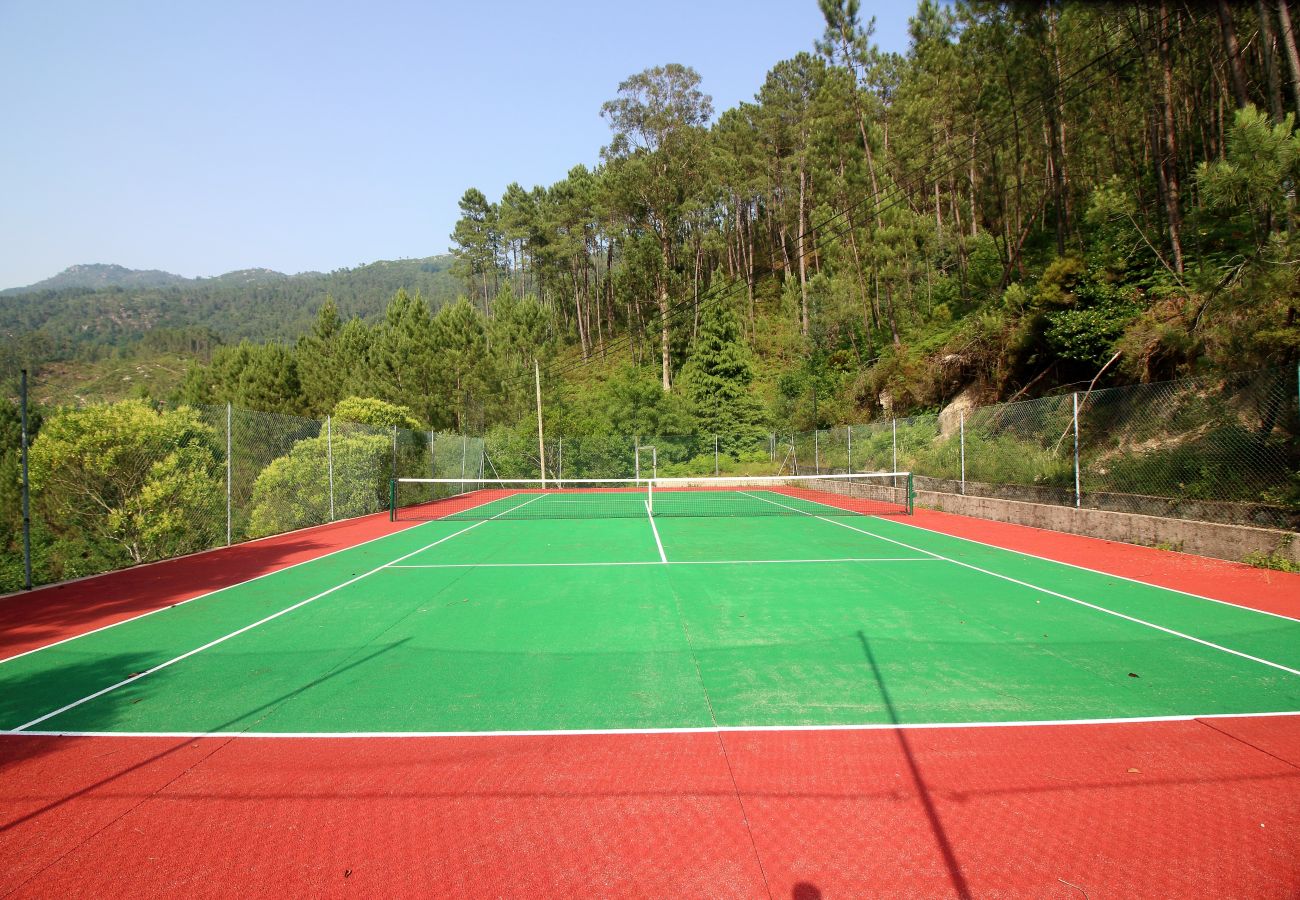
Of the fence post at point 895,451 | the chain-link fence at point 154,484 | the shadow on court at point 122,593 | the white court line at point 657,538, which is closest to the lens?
the shadow on court at point 122,593

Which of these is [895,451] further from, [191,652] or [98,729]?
[98,729]

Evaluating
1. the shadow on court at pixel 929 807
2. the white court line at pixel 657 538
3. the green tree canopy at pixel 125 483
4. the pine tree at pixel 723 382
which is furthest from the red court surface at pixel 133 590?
the pine tree at pixel 723 382

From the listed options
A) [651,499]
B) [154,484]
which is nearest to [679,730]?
[154,484]

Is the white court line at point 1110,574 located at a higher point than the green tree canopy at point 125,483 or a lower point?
lower

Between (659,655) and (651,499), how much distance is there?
16.2m

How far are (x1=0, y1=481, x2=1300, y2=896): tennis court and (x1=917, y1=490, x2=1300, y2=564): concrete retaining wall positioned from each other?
83.7 inches

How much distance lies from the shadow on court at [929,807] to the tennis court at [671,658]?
2 cm

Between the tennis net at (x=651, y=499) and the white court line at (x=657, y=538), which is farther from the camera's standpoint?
the tennis net at (x=651, y=499)

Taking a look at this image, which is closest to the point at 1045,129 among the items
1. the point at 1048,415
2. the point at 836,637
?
the point at 1048,415

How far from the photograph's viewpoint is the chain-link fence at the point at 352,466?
9797 mm

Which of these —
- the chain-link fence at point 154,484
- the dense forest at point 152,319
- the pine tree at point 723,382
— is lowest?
the chain-link fence at point 154,484

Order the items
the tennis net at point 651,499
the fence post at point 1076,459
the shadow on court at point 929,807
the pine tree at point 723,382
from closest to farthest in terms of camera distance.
Answer: the shadow on court at point 929,807
the fence post at point 1076,459
the tennis net at point 651,499
the pine tree at point 723,382

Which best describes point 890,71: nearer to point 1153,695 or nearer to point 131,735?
point 1153,695

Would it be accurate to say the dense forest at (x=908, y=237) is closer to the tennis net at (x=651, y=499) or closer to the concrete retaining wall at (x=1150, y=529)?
the concrete retaining wall at (x=1150, y=529)
